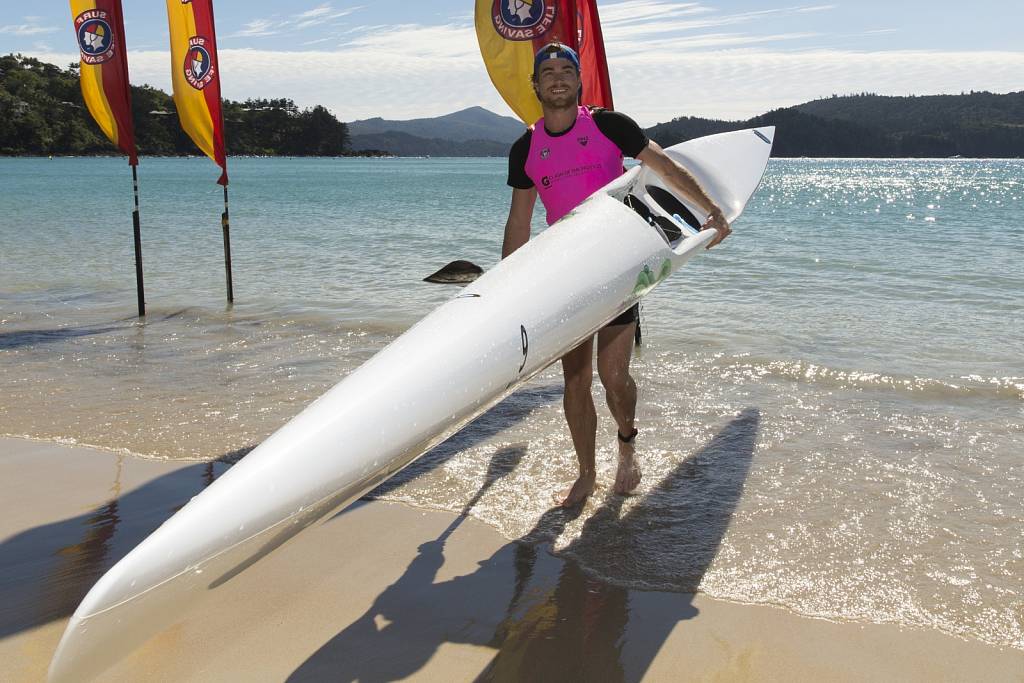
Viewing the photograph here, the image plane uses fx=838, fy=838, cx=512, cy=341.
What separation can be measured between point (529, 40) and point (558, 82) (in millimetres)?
3495

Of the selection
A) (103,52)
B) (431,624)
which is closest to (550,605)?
(431,624)

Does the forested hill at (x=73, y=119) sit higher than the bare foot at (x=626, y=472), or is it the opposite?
the forested hill at (x=73, y=119)

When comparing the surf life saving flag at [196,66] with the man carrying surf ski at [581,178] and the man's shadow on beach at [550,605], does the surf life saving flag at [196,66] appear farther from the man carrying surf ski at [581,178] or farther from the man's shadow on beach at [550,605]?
the man's shadow on beach at [550,605]

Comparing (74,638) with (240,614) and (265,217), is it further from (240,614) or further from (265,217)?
(265,217)

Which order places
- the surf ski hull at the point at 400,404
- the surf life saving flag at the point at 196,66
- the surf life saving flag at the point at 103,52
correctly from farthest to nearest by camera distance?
the surf life saving flag at the point at 196,66
the surf life saving flag at the point at 103,52
the surf ski hull at the point at 400,404

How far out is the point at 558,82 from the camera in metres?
4.04

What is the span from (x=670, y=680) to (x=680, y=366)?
4.91m

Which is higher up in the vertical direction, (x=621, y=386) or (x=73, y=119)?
(x=73, y=119)

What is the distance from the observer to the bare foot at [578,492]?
14.2 ft

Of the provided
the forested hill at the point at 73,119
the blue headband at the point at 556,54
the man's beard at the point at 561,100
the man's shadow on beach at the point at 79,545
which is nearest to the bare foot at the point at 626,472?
the man's shadow on beach at the point at 79,545

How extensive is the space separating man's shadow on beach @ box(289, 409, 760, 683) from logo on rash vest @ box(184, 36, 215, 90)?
7330 millimetres

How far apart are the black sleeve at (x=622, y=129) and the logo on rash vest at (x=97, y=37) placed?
7.45 meters

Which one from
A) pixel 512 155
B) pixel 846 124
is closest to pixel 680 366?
pixel 512 155

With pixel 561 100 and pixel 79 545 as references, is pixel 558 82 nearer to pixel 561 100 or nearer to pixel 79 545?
pixel 561 100
